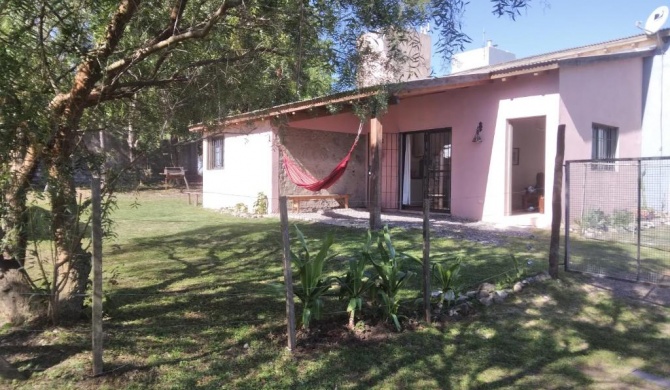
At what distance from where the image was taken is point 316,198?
12.1 m

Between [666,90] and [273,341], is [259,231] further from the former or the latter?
[666,90]

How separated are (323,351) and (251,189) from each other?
9.24 metres

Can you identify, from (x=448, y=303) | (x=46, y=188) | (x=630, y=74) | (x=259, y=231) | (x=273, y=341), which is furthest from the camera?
(x=630, y=74)

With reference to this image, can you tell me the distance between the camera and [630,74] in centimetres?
1127

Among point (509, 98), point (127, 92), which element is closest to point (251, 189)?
point (509, 98)

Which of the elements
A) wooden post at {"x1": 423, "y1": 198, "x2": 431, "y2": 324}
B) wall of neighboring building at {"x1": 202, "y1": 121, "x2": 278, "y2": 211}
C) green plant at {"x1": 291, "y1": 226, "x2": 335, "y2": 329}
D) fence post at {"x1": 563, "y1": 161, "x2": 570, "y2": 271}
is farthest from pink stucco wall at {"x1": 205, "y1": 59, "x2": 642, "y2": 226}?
green plant at {"x1": 291, "y1": 226, "x2": 335, "y2": 329}

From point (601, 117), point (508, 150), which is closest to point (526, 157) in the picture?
point (601, 117)

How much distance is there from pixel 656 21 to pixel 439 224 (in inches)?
283

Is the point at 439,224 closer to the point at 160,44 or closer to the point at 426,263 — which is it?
the point at 426,263

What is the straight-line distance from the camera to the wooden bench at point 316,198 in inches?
459

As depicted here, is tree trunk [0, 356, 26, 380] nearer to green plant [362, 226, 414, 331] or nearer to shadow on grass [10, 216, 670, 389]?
shadow on grass [10, 216, 670, 389]

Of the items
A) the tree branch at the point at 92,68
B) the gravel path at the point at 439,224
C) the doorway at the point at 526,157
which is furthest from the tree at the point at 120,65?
the doorway at the point at 526,157

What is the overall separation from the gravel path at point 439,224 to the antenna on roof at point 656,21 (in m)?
6.18

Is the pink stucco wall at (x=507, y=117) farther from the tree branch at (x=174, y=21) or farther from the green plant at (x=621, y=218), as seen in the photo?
the tree branch at (x=174, y=21)
